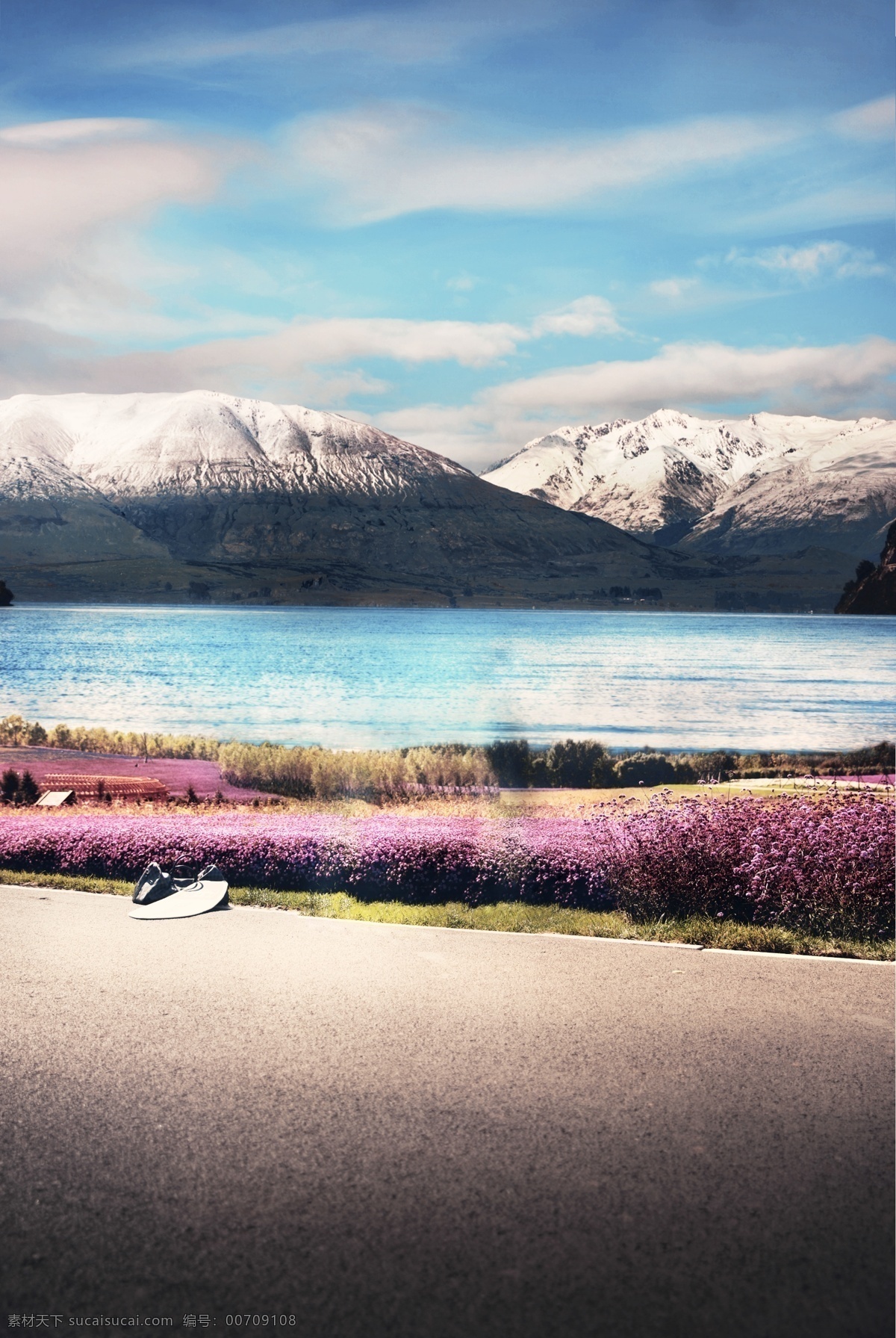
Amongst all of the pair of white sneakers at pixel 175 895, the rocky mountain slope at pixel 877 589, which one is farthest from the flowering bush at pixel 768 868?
the rocky mountain slope at pixel 877 589

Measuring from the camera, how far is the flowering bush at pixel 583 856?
11711mm

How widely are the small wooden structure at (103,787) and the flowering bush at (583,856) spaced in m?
4.33

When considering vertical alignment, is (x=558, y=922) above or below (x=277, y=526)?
below

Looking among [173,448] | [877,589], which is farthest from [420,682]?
[173,448]

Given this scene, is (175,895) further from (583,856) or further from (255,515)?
(255,515)

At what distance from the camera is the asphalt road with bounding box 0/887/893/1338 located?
4559 millimetres

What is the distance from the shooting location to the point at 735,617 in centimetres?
10594

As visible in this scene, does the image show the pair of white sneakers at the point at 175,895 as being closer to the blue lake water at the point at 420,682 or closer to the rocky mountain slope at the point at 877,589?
the blue lake water at the point at 420,682

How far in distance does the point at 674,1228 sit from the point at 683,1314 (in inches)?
29.8

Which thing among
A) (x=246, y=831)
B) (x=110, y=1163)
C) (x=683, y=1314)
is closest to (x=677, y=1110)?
(x=683, y=1314)

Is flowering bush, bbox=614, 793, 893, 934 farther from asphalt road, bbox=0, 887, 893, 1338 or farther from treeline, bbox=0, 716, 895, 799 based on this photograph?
treeline, bbox=0, 716, 895, 799

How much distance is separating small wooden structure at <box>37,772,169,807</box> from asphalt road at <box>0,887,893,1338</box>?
10.5 m

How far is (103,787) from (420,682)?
18186 millimetres

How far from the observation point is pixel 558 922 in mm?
11977
